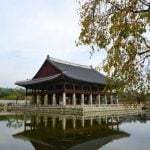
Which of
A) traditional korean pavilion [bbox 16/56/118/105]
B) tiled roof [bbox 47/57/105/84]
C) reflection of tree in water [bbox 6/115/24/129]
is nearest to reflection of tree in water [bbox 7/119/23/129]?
reflection of tree in water [bbox 6/115/24/129]

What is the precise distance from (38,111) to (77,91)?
9.50 m

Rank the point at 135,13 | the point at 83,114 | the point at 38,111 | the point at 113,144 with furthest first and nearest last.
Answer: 1. the point at 38,111
2. the point at 83,114
3. the point at 113,144
4. the point at 135,13

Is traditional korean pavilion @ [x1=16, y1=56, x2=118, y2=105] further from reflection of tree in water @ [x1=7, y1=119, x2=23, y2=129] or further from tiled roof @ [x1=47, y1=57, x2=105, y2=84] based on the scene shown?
reflection of tree in water @ [x1=7, y1=119, x2=23, y2=129]

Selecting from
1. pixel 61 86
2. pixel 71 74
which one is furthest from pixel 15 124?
pixel 71 74

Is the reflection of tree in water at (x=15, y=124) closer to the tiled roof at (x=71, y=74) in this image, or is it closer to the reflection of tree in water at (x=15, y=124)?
the reflection of tree in water at (x=15, y=124)

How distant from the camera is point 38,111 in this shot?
46250mm

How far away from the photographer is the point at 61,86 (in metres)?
52.4

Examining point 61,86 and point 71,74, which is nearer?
point 61,86

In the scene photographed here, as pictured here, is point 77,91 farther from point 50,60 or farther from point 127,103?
point 127,103

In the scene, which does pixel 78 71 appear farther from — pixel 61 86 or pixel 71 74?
pixel 61 86

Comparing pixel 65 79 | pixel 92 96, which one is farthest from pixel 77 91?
pixel 92 96

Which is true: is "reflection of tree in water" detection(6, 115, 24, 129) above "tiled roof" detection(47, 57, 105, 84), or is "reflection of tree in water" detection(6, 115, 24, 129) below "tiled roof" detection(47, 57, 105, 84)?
below

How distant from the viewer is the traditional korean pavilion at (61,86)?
50156 mm

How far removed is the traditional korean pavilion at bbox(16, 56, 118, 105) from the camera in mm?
50156
